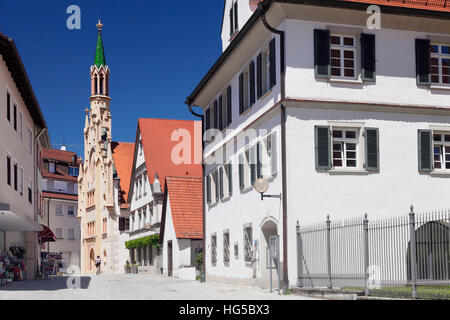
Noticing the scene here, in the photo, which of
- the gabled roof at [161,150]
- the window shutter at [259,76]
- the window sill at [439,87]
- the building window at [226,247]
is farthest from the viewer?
the gabled roof at [161,150]

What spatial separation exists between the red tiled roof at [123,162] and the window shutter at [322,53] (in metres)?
43.6

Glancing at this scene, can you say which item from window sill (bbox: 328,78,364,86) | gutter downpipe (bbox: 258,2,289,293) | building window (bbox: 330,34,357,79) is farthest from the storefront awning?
building window (bbox: 330,34,357,79)

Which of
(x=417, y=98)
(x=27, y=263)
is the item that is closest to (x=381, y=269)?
(x=417, y=98)

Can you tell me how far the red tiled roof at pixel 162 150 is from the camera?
54.8 m

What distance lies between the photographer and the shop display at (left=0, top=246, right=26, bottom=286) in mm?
29548

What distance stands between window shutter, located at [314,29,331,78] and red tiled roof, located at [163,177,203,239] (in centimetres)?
2118

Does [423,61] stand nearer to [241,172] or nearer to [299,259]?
[299,259]

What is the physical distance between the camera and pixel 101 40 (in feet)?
253

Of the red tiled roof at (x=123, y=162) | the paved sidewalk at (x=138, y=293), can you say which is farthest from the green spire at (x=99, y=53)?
the paved sidewalk at (x=138, y=293)

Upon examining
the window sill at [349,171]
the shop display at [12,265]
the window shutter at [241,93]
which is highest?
the window shutter at [241,93]

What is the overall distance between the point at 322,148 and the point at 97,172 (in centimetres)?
5008

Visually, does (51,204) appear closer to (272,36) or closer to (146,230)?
(146,230)

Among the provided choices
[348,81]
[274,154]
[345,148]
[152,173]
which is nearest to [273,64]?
[348,81]

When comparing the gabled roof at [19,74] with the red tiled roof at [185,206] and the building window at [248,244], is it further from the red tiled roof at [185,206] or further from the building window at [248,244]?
the building window at [248,244]
